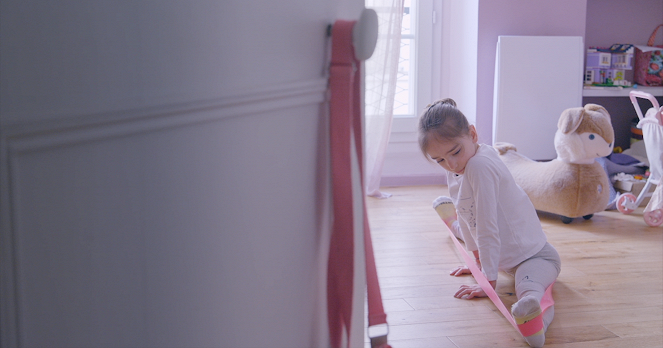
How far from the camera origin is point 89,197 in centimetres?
28

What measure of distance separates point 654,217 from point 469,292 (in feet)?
4.22

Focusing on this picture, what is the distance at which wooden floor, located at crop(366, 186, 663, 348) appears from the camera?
1363mm

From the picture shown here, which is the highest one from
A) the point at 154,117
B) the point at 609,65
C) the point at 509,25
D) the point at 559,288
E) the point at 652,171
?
the point at 509,25

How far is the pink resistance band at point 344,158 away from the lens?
0.48 metres

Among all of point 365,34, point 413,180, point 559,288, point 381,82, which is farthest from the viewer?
point 413,180

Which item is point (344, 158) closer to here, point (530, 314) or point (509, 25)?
point (530, 314)

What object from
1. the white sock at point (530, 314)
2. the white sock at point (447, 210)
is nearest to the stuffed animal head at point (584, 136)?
the white sock at point (447, 210)

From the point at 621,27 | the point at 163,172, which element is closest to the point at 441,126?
the point at 163,172

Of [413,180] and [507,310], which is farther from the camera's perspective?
[413,180]

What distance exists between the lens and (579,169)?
2412 millimetres

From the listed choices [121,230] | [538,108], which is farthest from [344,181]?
[538,108]

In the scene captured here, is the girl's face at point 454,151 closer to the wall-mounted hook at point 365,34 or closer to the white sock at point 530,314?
the white sock at point 530,314

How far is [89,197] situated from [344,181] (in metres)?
0.26

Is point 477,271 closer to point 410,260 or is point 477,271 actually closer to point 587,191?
point 410,260
